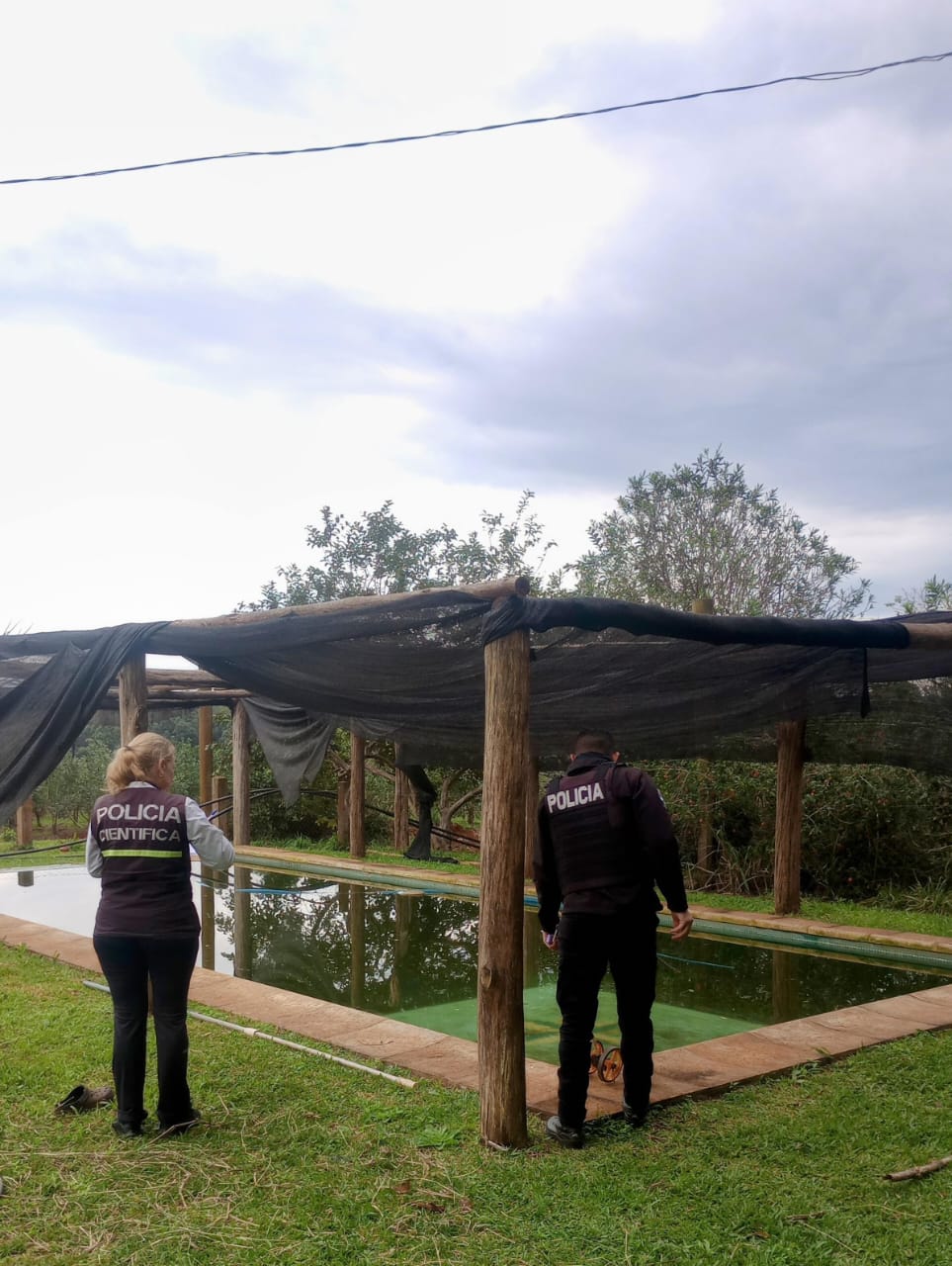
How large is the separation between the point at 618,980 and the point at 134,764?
190 cm

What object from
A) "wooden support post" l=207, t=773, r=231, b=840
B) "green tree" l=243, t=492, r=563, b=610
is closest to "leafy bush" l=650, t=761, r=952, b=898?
"green tree" l=243, t=492, r=563, b=610

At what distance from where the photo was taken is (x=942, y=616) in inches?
187

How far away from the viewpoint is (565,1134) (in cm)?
352

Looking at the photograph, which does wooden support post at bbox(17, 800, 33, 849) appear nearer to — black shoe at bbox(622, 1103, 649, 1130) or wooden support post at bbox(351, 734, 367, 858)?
wooden support post at bbox(351, 734, 367, 858)

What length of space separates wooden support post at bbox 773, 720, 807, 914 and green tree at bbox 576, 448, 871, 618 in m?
5.81

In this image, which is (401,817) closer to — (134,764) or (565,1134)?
(134,764)

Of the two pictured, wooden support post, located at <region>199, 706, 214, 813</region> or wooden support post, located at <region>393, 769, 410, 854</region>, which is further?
wooden support post, located at <region>199, 706, 214, 813</region>

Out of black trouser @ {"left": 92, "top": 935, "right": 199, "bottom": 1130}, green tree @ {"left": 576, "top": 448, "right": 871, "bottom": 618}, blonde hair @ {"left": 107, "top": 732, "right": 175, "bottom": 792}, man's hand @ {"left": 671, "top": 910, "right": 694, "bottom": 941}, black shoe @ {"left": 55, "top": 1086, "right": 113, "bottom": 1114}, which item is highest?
green tree @ {"left": 576, "top": 448, "right": 871, "bottom": 618}

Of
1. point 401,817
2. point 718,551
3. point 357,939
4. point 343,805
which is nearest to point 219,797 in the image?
point 343,805

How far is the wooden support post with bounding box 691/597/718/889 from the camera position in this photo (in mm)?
10242

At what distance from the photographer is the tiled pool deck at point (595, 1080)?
414cm

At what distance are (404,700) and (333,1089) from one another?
1.70 metres

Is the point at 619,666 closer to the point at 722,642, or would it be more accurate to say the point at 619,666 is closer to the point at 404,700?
the point at 722,642

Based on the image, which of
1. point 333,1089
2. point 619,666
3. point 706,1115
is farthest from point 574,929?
point 619,666
